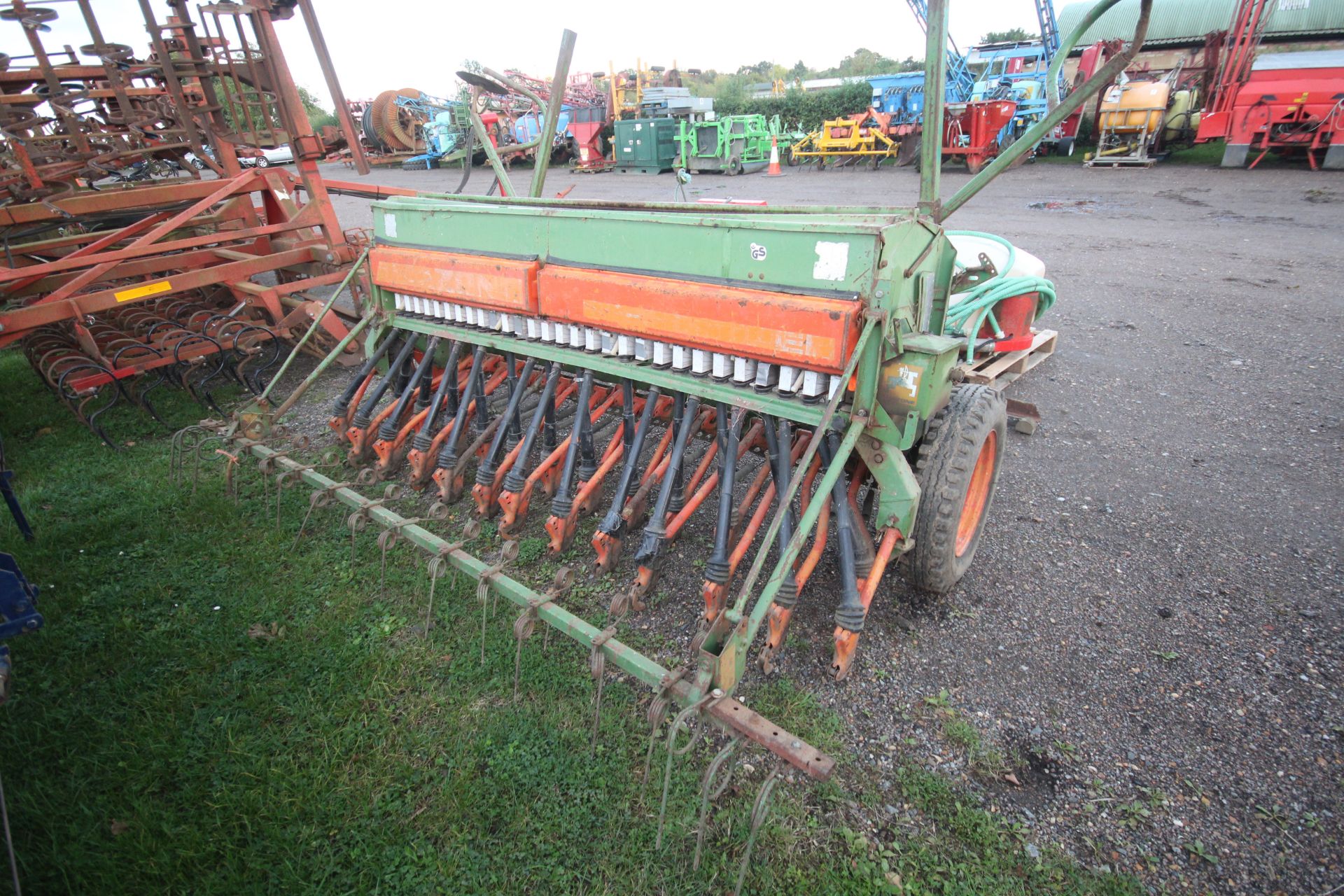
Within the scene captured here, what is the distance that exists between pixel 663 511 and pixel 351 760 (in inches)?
57.8

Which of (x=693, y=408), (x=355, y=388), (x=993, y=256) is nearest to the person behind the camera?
(x=693, y=408)

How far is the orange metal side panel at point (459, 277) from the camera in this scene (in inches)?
136

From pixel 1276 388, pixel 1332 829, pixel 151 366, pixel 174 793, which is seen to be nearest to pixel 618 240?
pixel 174 793

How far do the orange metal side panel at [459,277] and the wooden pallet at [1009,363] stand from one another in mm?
2843

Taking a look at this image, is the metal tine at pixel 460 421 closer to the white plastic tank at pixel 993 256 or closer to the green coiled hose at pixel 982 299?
the green coiled hose at pixel 982 299

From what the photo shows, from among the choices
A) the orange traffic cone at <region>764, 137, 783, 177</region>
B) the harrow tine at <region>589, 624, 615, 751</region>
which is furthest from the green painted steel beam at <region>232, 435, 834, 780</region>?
the orange traffic cone at <region>764, 137, 783, 177</region>

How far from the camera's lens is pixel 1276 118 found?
1210 centimetres

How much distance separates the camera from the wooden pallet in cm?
478

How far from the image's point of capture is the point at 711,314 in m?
2.84

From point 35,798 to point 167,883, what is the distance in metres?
0.65

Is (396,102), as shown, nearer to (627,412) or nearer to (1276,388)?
(627,412)

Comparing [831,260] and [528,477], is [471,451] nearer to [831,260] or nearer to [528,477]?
[528,477]

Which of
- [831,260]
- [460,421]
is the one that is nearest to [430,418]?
[460,421]

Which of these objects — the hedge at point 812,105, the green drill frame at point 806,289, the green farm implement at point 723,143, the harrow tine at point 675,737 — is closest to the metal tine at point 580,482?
the green drill frame at point 806,289
